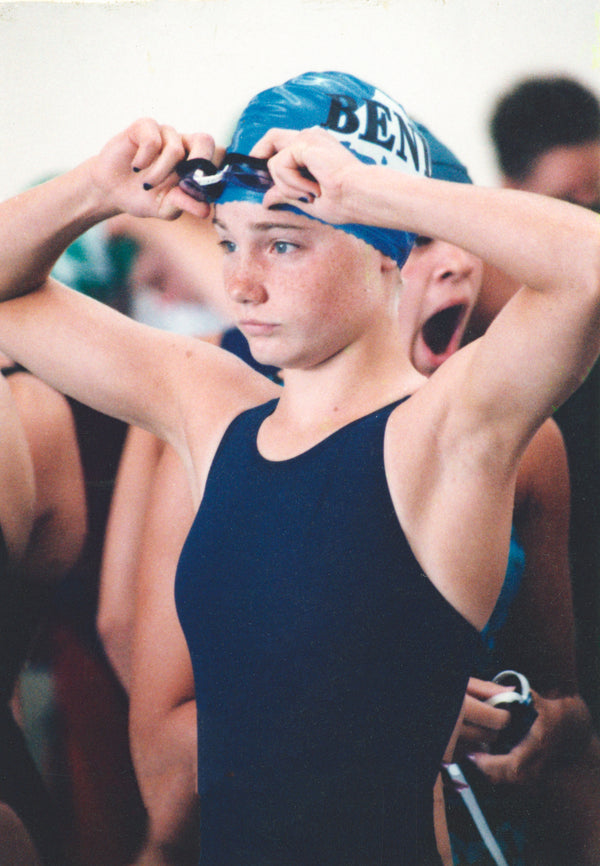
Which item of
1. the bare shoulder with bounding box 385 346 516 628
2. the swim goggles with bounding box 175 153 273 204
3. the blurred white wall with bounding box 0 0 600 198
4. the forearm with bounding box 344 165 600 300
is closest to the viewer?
the forearm with bounding box 344 165 600 300

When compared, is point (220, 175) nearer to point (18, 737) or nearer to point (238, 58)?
point (238, 58)

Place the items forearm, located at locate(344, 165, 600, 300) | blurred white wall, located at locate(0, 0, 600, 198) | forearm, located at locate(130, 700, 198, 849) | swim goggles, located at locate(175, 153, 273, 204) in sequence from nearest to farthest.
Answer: forearm, located at locate(344, 165, 600, 300) → swim goggles, located at locate(175, 153, 273, 204) → blurred white wall, located at locate(0, 0, 600, 198) → forearm, located at locate(130, 700, 198, 849)

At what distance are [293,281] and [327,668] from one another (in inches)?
18.3

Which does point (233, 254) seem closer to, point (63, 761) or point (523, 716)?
point (523, 716)

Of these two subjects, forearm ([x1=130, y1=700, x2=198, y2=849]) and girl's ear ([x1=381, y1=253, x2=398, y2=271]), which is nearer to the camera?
girl's ear ([x1=381, y1=253, x2=398, y2=271])

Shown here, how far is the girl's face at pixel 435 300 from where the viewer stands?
1.30 m

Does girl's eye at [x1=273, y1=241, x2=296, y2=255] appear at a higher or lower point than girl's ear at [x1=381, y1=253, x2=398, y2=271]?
higher

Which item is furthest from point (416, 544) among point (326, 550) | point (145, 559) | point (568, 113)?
point (568, 113)

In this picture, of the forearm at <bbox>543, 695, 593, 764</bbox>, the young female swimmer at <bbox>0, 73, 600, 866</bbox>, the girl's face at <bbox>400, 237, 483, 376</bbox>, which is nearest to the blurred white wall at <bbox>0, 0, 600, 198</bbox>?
the girl's face at <bbox>400, 237, 483, 376</bbox>

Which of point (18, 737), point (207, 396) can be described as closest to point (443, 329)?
point (207, 396)

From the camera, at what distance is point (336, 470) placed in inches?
38.1

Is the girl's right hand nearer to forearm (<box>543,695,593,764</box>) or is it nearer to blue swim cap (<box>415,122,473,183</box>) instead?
blue swim cap (<box>415,122,473,183</box>)

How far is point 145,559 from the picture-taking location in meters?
1.39

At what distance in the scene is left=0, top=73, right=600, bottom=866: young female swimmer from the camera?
0.83 metres
